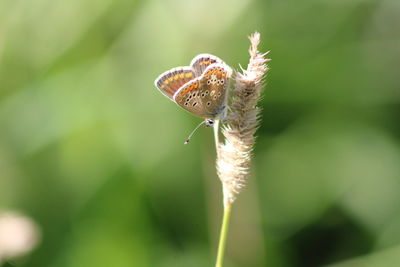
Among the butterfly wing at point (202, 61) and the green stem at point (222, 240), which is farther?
the butterfly wing at point (202, 61)

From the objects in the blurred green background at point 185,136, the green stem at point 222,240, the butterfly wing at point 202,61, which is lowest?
the green stem at point 222,240

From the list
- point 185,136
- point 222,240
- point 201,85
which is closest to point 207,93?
point 201,85

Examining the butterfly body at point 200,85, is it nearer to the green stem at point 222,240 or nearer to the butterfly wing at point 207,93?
the butterfly wing at point 207,93

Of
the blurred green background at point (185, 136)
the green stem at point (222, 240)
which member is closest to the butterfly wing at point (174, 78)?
the green stem at point (222, 240)

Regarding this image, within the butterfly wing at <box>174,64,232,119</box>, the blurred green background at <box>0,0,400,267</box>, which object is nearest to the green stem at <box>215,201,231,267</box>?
the butterfly wing at <box>174,64,232,119</box>

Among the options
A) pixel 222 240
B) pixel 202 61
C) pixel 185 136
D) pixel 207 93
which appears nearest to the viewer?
pixel 222 240

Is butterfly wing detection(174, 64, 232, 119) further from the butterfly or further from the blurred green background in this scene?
the blurred green background

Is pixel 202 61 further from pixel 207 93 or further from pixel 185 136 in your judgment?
pixel 185 136

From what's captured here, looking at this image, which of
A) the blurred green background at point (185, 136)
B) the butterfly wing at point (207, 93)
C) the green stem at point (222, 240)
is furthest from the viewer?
the blurred green background at point (185, 136)

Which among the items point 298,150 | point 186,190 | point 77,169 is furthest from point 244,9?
point 77,169

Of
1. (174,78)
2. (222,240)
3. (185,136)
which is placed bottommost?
(222,240)
